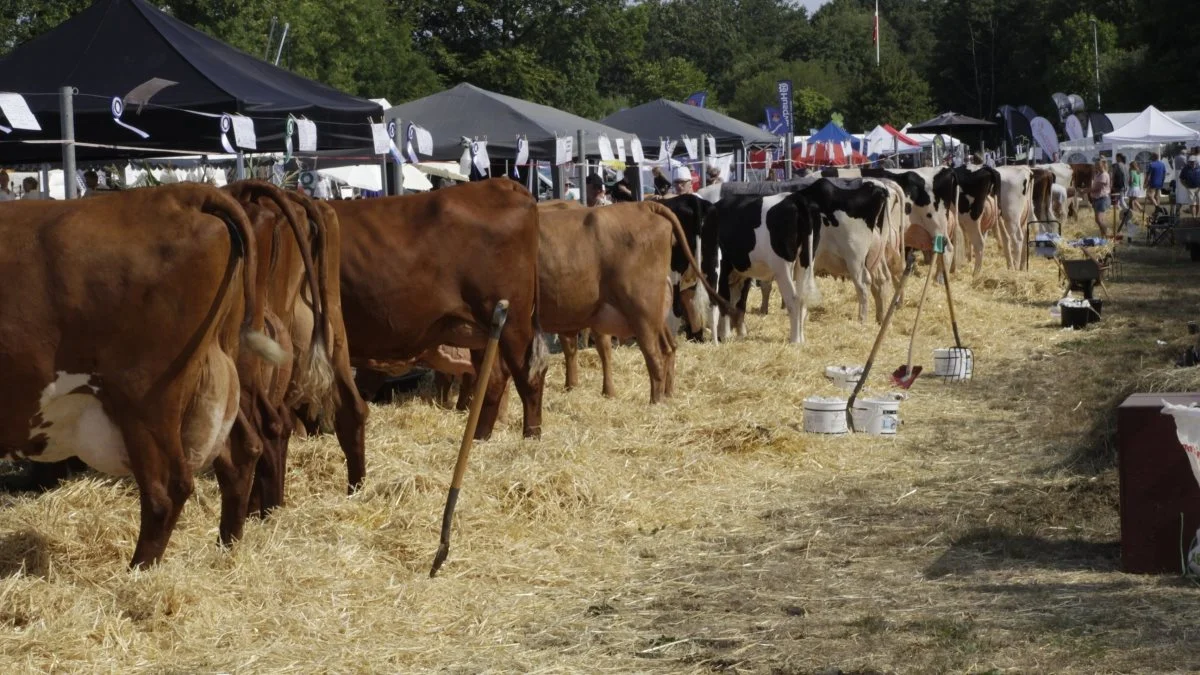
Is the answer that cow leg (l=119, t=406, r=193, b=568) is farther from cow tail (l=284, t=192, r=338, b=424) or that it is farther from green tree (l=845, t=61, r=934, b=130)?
green tree (l=845, t=61, r=934, b=130)

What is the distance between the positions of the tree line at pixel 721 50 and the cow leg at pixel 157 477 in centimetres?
2593

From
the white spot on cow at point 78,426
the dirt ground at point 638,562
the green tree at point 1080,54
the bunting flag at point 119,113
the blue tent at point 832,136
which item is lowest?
the dirt ground at point 638,562

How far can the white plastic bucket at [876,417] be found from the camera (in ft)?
34.9

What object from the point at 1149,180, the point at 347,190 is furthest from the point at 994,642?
the point at 1149,180

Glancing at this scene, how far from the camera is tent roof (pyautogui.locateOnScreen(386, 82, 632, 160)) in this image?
19.7 meters

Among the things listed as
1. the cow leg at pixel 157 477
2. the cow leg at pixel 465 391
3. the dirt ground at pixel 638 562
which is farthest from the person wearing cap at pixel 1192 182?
the cow leg at pixel 157 477

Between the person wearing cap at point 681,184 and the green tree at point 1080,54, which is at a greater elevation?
the green tree at point 1080,54

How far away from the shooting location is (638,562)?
7145mm

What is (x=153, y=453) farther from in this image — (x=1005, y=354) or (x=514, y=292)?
(x=1005, y=354)

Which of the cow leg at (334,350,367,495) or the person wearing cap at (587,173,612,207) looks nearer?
the cow leg at (334,350,367,495)

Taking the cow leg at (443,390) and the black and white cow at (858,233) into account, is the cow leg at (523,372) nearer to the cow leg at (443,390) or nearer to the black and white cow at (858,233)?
the cow leg at (443,390)

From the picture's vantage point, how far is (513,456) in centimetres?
848

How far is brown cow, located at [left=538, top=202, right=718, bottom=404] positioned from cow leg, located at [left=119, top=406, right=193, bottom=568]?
5563 mm

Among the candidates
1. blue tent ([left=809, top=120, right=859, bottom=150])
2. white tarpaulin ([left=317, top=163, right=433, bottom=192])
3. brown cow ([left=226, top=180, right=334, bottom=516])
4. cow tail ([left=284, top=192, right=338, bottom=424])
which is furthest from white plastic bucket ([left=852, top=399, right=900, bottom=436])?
blue tent ([left=809, top=120, right=859, bottom=150])
